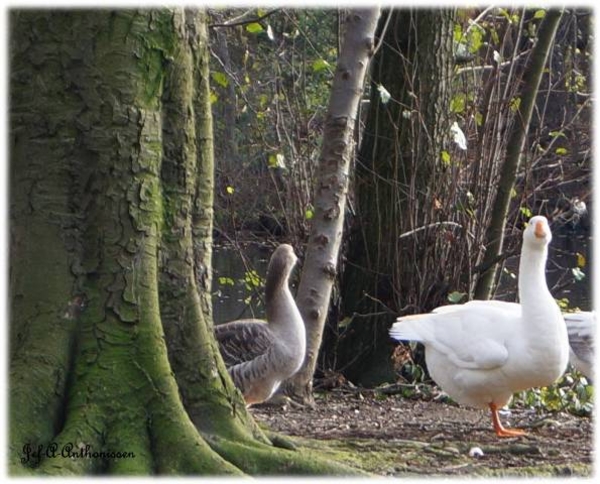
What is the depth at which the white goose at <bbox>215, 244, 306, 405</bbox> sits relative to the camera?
23.7 feet

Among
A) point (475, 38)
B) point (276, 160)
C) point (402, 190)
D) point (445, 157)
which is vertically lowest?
point (402, 190)

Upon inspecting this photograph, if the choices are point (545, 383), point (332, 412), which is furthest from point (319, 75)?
point (545, 383)

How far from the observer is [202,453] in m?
4.44

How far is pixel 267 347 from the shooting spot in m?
7.28

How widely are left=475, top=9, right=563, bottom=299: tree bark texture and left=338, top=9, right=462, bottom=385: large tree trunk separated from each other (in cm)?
35

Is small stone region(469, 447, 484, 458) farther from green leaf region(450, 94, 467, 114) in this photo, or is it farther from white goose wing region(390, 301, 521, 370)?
green leaf region(450, 94, 467, 114)

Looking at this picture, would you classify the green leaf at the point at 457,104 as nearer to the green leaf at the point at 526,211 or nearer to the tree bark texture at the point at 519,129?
the tree bark texture at the point at 519,129

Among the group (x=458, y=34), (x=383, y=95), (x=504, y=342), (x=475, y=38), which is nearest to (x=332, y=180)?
(x=383, y=95)

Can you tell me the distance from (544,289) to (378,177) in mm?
2486

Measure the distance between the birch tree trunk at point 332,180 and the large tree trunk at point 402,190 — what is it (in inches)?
44.9

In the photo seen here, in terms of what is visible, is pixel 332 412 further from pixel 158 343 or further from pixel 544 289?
pixel 158 343

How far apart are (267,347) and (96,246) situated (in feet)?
9.53

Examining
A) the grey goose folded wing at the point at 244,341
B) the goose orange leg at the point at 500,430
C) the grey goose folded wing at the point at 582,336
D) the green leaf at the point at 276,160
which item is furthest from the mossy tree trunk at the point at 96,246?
the green leaf at the point at 276,160

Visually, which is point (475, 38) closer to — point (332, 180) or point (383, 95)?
point (383, 95)
